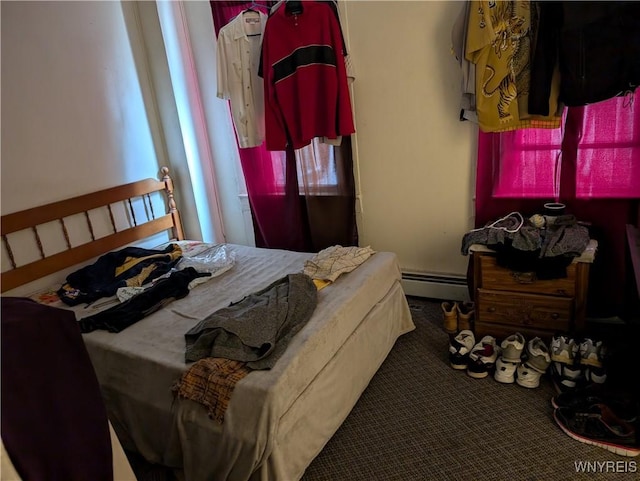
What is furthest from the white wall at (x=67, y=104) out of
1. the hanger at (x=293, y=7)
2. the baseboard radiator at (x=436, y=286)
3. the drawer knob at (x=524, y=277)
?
the drawer knob at (x=524, y=277)

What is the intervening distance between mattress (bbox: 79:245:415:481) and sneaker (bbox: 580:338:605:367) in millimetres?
900

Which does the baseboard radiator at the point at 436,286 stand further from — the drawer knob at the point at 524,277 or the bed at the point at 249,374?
the drawer knob at the point at 524,277

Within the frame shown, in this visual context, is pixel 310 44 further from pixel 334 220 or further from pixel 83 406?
pixel 83 406

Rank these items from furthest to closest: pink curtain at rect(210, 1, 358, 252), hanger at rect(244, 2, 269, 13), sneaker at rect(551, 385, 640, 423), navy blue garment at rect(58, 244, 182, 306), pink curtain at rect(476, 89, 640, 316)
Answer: pink curtain at rect(210, 1, 358, 252) → hanger at rect(244, 2, 269, 13) → navy blue garment at rect(58, 244, 182, 306) → pink curtain at rect(476, 89, 640, 316) → sneaker at rect(551, 385, 640, 423)

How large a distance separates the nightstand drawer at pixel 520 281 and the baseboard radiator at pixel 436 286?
539mm

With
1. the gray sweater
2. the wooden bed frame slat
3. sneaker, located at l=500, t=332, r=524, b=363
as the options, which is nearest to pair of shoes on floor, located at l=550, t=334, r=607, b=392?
sneaker, located at l=500, t=332, r=524, b=363

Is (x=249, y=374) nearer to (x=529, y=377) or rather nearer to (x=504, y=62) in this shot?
(x=529, y=377)

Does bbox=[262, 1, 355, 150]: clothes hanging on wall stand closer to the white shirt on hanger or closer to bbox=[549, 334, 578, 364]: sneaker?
the white shirt on hanger

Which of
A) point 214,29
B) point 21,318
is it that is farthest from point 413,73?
point 21,318

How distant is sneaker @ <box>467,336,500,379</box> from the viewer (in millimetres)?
2104

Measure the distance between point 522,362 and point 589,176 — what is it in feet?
3.48

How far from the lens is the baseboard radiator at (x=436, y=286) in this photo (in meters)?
2.81

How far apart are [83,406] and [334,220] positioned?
2.21 metres

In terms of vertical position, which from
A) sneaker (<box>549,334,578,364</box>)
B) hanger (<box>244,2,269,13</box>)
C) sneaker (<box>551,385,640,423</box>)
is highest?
hanger (<box>244,2,269,13</box>)
